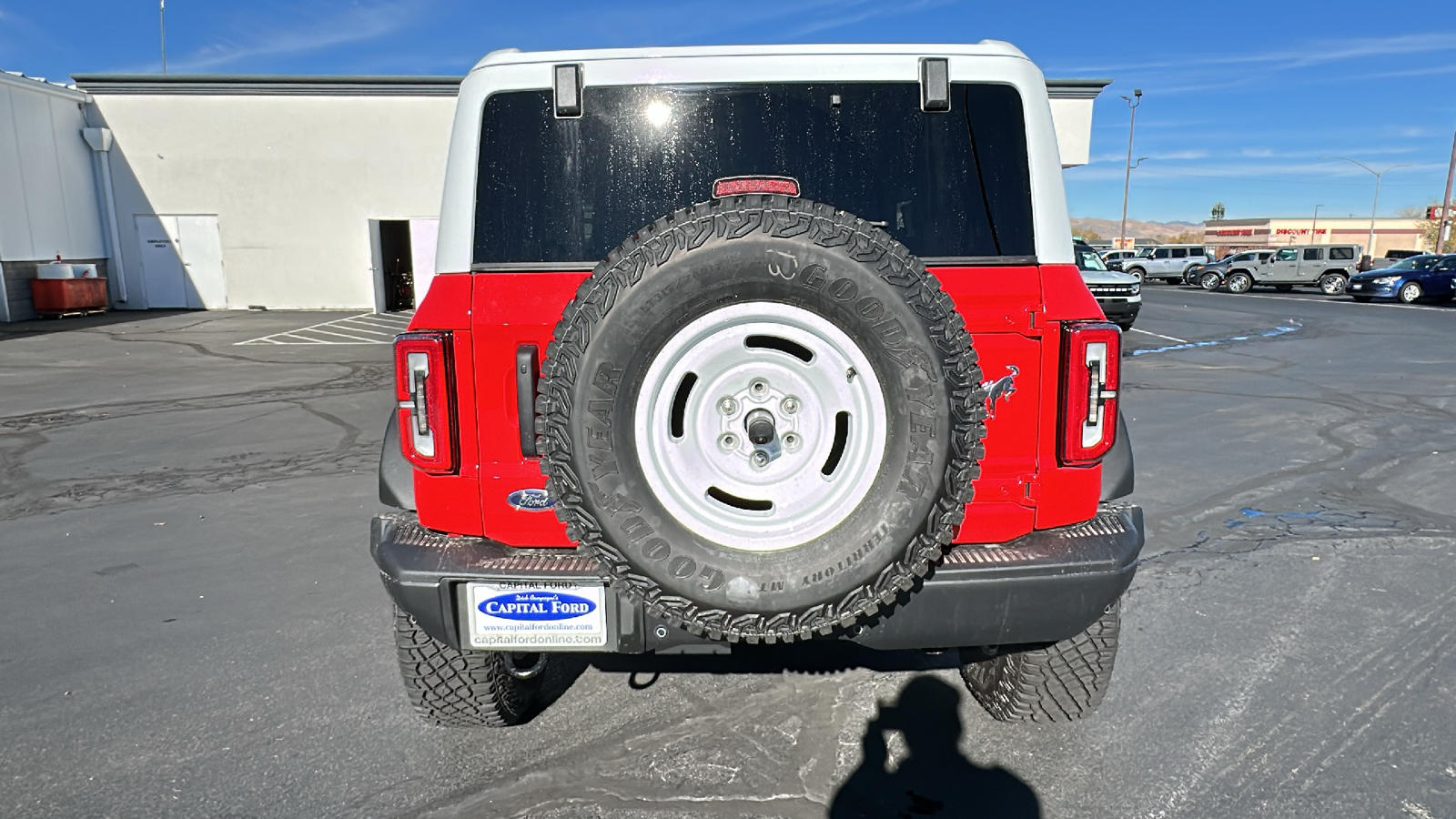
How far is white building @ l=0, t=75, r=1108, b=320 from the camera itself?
866 inches

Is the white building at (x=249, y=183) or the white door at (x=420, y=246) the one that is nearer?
the white building at (x=249, y=183)

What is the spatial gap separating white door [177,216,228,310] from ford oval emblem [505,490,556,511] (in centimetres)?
2428

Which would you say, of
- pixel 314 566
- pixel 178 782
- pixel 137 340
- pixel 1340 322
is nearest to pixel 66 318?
pixel 137 340

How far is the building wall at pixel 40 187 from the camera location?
63.9ft

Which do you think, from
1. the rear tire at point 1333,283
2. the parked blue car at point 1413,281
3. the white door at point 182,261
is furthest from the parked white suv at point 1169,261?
the white door at point 182,261

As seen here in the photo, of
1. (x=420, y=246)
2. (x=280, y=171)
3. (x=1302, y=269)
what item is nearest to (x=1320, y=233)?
(x=1302, y=269)

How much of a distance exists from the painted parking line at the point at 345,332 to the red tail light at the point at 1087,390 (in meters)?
15.0

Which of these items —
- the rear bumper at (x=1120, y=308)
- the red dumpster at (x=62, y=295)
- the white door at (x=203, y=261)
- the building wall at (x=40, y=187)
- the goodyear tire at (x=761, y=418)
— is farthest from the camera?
the white door at (x=203, y=261)

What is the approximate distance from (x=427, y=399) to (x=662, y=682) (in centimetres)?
153

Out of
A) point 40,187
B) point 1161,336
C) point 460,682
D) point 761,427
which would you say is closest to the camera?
point 761,427

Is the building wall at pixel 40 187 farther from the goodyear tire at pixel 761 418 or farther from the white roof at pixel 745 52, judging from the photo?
the goodyear tire at pixel 761 418

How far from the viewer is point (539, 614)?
229cm

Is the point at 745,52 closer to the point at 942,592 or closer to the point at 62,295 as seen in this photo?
the point at 942,592

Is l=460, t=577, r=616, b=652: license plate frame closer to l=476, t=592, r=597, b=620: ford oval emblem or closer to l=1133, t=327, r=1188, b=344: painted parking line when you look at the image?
l=476, t=592, r=597, b=620: ford oval emblem
